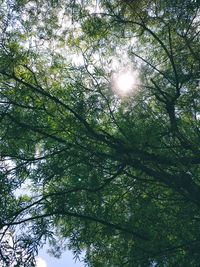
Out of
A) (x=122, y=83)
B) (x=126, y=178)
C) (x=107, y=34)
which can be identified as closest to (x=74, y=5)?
(x=107, y=34)

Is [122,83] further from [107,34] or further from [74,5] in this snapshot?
[74,5]

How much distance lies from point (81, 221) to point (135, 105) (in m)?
2.15

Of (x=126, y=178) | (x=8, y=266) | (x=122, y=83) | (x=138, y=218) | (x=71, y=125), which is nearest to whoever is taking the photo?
(x=8, y=266)

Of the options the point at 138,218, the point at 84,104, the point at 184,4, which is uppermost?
the point at 184,4

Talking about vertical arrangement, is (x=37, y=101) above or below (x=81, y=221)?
above

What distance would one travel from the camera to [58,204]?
5.70 metres

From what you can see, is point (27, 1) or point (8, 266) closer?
point (8, 266)

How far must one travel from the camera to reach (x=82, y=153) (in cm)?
585

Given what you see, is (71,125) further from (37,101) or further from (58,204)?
(58,204)

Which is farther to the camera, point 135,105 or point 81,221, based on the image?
point 81,221

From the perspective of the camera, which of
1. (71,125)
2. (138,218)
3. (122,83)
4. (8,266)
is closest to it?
(8,266)

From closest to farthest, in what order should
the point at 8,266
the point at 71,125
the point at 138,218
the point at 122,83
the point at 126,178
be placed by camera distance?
1. the point at 8,266
2. the point at 71,125
3. the point at 122,83
4. the point at 138,218
5. the point at 126,178

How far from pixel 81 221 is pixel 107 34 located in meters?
3.07

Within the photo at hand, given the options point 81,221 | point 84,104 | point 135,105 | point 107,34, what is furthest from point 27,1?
point 81,221
